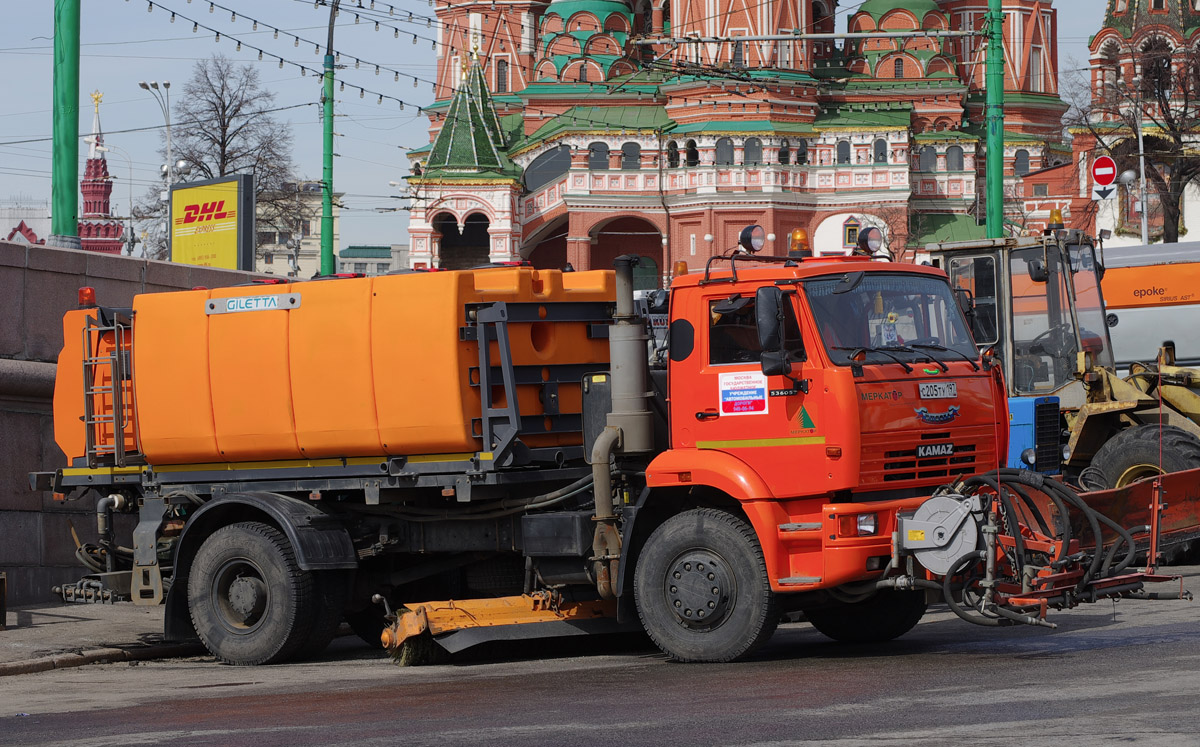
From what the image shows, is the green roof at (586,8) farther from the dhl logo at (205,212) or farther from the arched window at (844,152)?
the dhl logo at (205,212)

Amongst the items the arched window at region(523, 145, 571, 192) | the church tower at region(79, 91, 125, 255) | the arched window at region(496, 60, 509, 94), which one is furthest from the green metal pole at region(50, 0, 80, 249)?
the church tower at region(79, 91, 125, 255)

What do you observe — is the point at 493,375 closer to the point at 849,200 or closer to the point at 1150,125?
the point at 1150,125

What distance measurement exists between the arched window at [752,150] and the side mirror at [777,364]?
6867 cm

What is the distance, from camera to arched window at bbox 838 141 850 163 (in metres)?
80.7

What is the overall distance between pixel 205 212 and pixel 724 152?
51.0m

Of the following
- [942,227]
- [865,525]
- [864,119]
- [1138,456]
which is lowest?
[865,525]

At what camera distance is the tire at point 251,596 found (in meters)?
12.5

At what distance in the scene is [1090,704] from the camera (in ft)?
27.3

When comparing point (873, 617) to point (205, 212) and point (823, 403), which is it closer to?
point (823, 403)

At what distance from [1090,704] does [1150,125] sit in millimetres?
54614

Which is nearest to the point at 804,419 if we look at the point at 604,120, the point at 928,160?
the point at 604,120

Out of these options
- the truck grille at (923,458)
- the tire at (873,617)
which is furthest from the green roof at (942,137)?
the truck grille at (923,458)

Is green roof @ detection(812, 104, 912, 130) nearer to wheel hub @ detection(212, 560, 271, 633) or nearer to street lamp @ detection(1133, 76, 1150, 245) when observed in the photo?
street lamp @ detection(1133, 76, 1150, 245)

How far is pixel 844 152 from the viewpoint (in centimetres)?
8088
